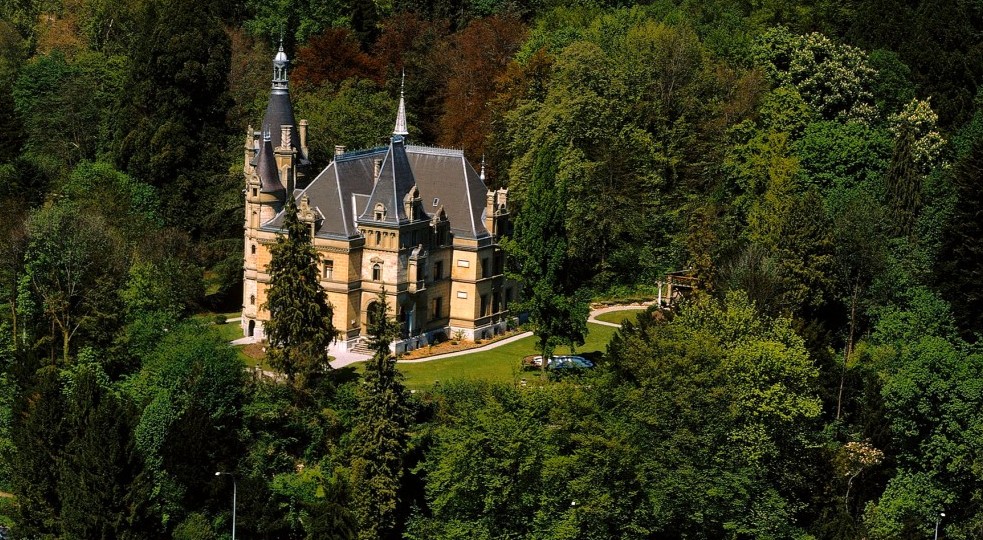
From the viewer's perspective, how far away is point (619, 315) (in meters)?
92.8

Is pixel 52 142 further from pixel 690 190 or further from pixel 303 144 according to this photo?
pixel 690 190

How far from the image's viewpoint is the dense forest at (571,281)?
6850 centimetres

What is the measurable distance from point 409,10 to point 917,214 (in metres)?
53.8

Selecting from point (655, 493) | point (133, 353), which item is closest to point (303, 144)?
point (133, 353)

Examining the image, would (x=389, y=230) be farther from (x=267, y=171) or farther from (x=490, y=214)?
(x=267, y=171)

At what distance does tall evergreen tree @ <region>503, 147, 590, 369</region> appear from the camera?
7956 cm

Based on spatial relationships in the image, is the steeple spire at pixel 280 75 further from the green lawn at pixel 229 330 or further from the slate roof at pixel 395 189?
the green lawn at pixel 229 330

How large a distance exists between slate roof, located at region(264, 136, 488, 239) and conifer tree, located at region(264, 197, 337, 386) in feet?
27.0

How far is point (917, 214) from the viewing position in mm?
87438

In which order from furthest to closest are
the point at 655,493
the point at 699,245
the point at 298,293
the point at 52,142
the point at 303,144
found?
the point at 52,142
the point at 303,144
the point at 699,245
the point at 298,293
the point at 655,493

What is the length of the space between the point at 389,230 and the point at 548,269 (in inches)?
358

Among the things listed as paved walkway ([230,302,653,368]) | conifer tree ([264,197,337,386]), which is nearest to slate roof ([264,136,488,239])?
paved walkway ([230,302,653,368])

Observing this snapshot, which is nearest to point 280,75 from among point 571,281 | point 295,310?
point 295,310

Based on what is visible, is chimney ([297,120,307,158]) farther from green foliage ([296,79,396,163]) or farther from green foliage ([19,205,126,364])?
green foliage ([19,205,126,364])
